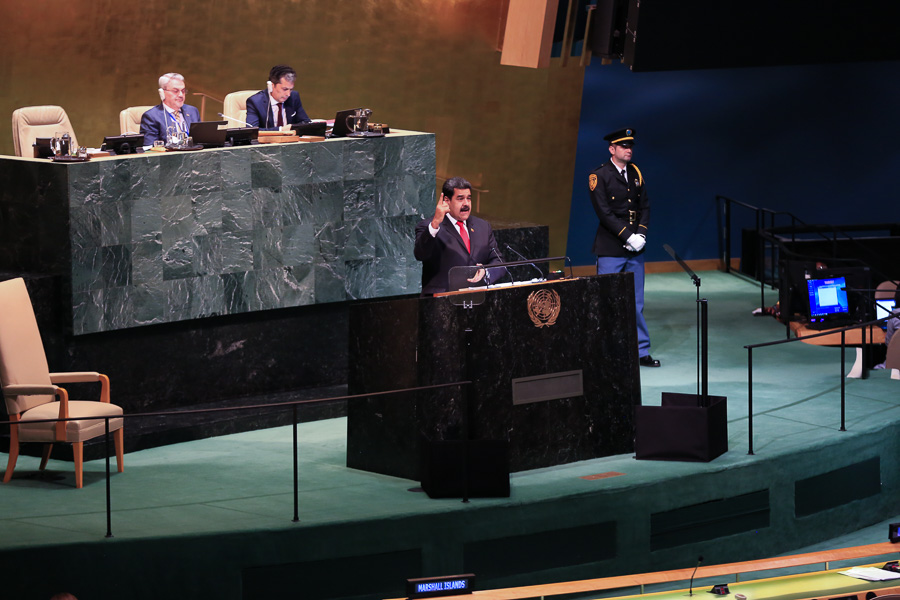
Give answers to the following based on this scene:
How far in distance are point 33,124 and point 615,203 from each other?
392 centimetres

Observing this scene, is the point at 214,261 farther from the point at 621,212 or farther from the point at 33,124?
the point at 621,212

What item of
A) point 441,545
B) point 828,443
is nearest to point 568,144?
point 828,443

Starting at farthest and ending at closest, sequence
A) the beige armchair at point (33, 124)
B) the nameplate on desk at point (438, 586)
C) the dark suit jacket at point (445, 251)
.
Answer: the beige armchair at point (33, 124)
the dark suit jacket at point (445, 251)
the nameplate on desk at point (438, 586)

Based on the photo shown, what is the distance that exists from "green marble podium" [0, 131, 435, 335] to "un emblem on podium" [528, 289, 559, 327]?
6.52 ft

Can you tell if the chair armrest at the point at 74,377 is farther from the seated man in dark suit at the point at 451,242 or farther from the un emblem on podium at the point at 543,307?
the un emblem on podium at the point at 543,307

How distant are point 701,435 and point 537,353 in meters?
0.99

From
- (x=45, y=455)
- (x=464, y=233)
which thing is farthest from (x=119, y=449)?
(x=464, y=233)

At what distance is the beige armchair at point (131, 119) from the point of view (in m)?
8.70

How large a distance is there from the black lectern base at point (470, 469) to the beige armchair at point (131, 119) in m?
3.70

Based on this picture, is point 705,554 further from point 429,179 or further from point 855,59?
point 855,59

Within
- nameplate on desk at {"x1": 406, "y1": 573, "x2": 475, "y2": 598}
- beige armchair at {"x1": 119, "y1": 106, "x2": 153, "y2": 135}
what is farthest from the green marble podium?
nameplate on desk at {"x1": 406, "y1": 573, "x2": 475, "y2": 598}

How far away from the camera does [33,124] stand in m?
8.55

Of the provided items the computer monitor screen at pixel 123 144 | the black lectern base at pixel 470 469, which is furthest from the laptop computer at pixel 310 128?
the black lectern base at pixel 470 469

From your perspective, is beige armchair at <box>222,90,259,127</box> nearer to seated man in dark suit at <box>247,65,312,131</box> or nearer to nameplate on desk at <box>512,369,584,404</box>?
seated man in dark suit at <box>247,65,312,131</box>
